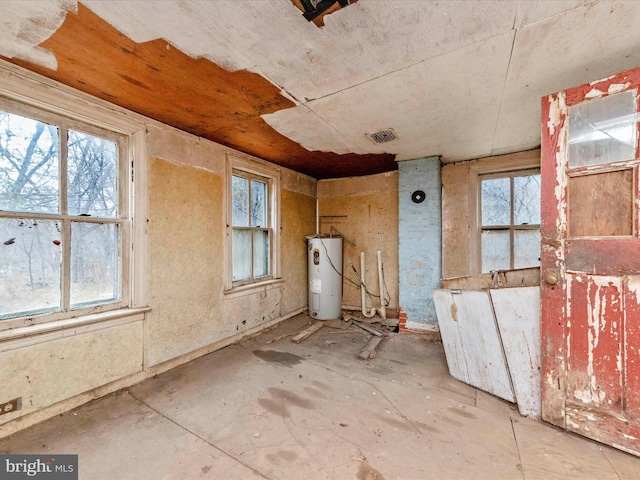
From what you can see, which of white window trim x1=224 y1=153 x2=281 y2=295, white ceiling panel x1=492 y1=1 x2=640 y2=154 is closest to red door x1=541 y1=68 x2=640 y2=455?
white ceiling panel x1=492 y1=1 x2=640 y2=154

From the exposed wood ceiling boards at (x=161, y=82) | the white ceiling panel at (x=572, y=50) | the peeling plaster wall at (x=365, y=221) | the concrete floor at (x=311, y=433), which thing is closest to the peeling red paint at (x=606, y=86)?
the white ceiling panel at (x=572, y=50)

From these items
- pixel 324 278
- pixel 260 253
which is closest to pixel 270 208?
pixel 260 253

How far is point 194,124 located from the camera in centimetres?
239

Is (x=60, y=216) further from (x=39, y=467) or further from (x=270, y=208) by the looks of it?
(x=270, y=208)

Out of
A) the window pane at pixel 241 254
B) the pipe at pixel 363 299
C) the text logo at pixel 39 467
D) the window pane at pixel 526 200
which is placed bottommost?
the text logo at pixel 39 467

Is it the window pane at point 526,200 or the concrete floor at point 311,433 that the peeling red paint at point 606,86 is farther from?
the concrete floor at point 311,433

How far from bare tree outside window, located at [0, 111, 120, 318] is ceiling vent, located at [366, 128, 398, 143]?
233cm

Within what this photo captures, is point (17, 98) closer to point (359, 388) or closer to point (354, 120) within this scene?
point (354, 120)

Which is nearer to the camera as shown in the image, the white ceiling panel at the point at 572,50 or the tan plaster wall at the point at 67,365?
the white ceiling panel at the point at 572,50

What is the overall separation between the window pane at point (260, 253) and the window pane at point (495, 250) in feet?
9.60

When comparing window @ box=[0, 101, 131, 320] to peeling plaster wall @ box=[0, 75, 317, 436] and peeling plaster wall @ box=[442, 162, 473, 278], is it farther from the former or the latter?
peeling plaster wall @ box=[442, 162, 473, 278]

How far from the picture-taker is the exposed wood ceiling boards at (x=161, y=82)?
1.38 meters

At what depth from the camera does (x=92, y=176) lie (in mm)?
2039

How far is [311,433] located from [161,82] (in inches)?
98.8
